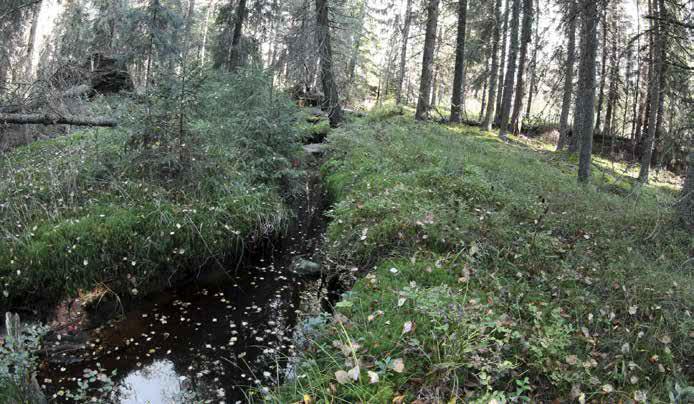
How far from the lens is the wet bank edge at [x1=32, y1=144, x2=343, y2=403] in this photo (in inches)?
165

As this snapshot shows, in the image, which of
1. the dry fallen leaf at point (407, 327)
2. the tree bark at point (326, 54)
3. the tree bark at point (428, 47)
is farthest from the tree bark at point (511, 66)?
the dry fallen leaf at point (407, 327)

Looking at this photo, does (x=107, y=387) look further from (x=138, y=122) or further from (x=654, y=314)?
(x=654, y=314)

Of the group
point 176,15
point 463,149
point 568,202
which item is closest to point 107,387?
point 568,202

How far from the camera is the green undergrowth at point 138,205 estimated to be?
521 cm

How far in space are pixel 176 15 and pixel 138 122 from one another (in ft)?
35.4

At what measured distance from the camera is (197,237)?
6.16 m

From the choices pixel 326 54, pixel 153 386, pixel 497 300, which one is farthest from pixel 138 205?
pixel 326 54

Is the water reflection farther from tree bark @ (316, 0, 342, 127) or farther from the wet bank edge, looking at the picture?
tree bark @ (316, 0, 342, 127)

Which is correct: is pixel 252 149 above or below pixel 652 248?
above

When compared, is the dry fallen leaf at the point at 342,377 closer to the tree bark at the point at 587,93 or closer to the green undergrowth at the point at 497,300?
the green undergrowth at the point at 497,300

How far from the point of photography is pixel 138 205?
6207mm

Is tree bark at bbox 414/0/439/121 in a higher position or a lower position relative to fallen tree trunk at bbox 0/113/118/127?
higher

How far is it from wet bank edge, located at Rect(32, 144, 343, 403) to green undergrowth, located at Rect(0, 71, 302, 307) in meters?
0.41

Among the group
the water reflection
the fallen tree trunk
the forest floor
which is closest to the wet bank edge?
the water reflection
